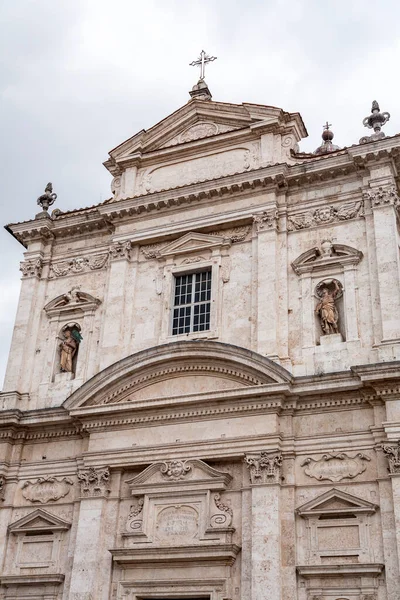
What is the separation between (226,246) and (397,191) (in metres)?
3.87

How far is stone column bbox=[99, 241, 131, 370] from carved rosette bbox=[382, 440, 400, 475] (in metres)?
6.25

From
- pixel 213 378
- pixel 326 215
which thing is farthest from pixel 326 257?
pixel 213 378

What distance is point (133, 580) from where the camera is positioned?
14086 mm

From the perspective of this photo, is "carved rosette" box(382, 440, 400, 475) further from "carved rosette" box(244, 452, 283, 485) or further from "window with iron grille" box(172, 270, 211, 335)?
"window with iron grille" box(172, 270, 211, 335)

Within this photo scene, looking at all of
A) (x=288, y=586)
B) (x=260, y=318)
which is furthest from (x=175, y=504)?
(x=260, y=318)

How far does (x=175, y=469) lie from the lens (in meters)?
14.6

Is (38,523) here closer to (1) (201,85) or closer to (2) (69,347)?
(2) (69,347)

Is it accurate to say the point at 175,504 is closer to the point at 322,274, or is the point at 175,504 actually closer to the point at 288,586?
the point at 288,586

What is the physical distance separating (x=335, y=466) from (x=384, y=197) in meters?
5.64

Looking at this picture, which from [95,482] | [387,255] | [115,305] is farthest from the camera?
[115,305]

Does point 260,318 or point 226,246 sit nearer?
point 260,318

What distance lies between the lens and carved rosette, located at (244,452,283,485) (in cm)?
1373

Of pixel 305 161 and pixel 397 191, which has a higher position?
pixel 305 161

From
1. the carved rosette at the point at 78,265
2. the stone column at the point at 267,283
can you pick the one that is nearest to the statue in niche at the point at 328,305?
the stone column at the point at 267,283
